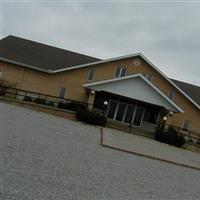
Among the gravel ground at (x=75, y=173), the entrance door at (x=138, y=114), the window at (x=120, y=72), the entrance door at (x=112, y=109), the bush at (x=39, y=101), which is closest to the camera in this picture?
the gravel ground at (x=75, y=173)

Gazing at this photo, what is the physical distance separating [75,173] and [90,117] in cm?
1632

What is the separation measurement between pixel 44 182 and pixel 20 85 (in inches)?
987

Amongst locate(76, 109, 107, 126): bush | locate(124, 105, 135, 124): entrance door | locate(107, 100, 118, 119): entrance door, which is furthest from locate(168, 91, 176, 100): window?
locate(76, 109, 107, 126): bush

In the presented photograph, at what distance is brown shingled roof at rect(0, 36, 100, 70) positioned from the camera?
32625 mm

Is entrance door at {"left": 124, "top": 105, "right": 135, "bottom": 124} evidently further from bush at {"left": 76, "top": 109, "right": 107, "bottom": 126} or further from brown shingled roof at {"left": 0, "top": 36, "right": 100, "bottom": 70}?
brown shingled roof at {"left": 0, "top": 36, "right": 100, "bottom": 70}

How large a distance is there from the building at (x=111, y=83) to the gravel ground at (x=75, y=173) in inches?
585

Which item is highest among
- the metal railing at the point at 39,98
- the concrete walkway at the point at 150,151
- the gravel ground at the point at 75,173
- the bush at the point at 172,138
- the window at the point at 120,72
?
the window at the point at 120,72

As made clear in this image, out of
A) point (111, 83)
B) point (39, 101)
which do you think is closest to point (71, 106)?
point (39, 101)

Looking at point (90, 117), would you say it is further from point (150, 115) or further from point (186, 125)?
point (186, 125)

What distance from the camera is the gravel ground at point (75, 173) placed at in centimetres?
758

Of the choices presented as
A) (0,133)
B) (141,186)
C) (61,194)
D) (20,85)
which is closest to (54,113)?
(20,85)

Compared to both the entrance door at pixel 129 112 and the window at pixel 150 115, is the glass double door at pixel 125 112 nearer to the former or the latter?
the entrance door at pixel 129 112

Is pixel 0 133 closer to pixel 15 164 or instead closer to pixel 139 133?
pixel 15 164

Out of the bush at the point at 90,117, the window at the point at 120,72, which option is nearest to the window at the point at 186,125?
the window at the point at 120,72
